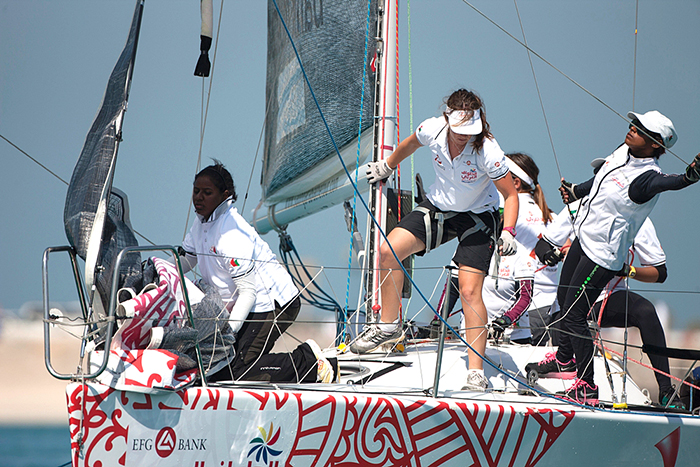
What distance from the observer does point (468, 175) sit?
3047mm

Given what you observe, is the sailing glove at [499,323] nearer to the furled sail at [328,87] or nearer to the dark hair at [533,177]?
the dark hair at [533,177]

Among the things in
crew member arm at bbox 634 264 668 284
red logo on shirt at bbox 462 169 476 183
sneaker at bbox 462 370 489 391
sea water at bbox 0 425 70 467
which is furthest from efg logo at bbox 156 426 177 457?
sea water at bbox 0 425 70 467

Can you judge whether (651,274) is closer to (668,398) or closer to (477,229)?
(668,398)

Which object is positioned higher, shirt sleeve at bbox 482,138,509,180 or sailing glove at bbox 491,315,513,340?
shirt sleeve at bbox 482,138,509,180

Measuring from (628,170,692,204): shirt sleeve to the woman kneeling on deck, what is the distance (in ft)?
4.78

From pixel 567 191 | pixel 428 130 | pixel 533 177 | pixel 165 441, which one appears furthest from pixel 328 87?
pixel 165 441

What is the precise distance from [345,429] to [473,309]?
2.90ft

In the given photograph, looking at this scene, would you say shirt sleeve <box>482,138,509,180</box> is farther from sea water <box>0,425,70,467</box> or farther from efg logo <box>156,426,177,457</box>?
sea water <box>0,425,70,467</box>

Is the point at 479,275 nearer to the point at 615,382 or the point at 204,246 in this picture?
the point at 615,382

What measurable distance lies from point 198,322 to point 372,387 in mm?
708

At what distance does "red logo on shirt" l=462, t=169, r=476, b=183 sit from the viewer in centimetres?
304

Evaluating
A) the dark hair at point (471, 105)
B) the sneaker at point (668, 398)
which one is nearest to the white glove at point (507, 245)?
the dark hair at point (471, 105)

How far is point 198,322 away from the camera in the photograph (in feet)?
8.08

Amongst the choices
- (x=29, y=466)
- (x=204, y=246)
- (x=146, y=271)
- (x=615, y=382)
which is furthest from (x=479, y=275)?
(x=29, y=466)
